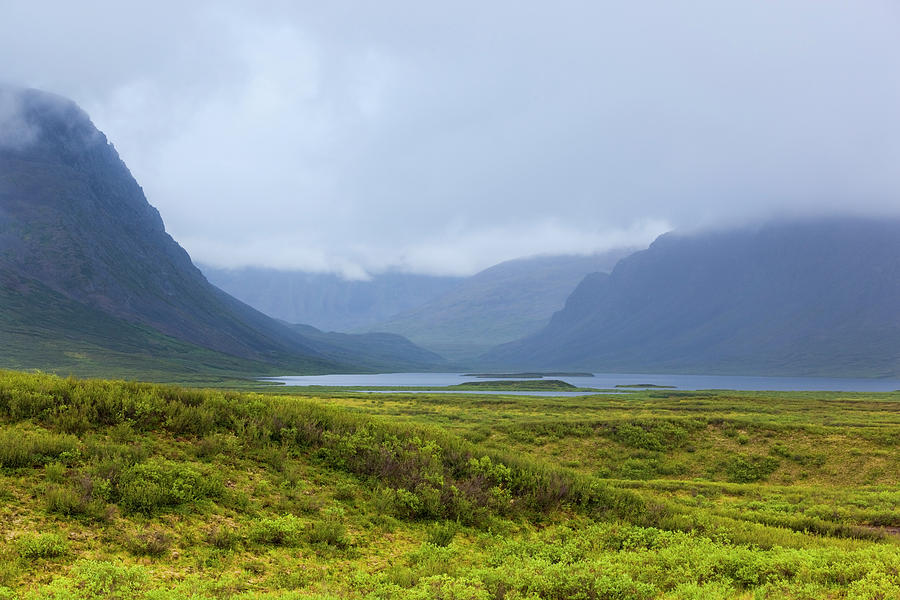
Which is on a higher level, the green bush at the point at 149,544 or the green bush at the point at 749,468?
the green bush at the point at 149,544

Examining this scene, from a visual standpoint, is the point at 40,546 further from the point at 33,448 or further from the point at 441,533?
the point at 441,533

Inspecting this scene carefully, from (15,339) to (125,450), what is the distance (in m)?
214

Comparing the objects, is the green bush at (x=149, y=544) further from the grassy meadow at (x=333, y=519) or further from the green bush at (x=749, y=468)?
the green bush at (x=749, y=468)

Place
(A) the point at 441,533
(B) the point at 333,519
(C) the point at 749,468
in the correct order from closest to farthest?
1. (B) the point at 333,519
2. (A) the point at 441,533
3. (C) the point at 749,468

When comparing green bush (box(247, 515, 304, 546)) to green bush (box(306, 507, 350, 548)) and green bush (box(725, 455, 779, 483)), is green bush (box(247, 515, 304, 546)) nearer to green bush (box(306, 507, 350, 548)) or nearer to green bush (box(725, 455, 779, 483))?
green bush (box(306, 507, 350, 548))

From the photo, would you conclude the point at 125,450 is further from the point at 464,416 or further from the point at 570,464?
the point at 464,416

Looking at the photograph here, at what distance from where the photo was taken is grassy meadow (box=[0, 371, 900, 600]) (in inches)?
419

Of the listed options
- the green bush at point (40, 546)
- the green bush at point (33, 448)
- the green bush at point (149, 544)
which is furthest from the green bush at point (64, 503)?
the green bush at point (33, 448)

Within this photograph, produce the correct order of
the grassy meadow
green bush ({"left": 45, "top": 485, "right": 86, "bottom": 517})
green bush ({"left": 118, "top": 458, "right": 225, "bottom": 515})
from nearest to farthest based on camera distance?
the grassy meadow
green bush ({"left": 45, "top": 485, "right": 86, "bottom": 517})
green bush ({"left": 118, "top": 458, "right": 225, "bottom": 515})

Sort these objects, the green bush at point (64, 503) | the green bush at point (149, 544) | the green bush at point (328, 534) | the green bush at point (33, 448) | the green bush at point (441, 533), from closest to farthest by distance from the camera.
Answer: the green bush at point (149, 544) < the green bush at point (64, 503) < the green bush at point (33, 448) < the green bush at point (328, 534) < the green bush at point (441, 533)

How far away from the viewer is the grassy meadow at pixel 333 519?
1064cm

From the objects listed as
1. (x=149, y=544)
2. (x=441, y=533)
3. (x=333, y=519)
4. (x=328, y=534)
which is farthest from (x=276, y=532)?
(x=441, y=533)

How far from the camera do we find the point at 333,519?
1423 cm

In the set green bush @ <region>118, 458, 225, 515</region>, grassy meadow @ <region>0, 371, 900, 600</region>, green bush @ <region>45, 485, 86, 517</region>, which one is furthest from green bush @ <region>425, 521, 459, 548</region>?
green bush @ <region>45, 485, 86, 517</region>
